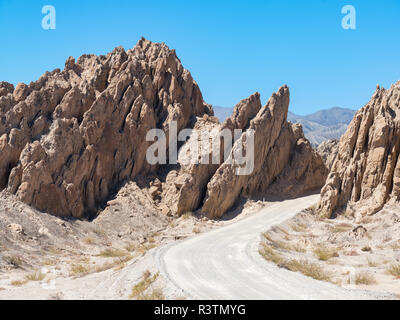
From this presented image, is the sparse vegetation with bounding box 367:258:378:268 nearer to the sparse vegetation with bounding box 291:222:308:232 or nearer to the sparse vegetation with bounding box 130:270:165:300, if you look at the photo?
the sparse vegetation with bounding box 130:270:165:300

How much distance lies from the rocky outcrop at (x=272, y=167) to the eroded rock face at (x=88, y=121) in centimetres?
795

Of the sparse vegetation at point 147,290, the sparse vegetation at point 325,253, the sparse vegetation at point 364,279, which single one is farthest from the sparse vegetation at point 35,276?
the sparse vegetation at point 364,279

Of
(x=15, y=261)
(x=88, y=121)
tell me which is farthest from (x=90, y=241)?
(x=88, y=121)

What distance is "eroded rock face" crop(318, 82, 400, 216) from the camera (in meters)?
34.2

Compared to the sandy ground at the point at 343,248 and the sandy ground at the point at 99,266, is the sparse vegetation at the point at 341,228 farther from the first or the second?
the sandy ground at the point at 99,266

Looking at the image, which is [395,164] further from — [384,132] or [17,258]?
[17,258]

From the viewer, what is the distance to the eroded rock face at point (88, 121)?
3534 cm

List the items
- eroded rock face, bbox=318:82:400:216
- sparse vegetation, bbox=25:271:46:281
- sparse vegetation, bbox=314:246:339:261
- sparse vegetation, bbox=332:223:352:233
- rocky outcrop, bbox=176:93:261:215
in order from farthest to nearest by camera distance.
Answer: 1. rocky outcrop, bbox=176:93:261:215
2. eroded rock face, bbox=318:82:400:216
3. sparse vegetation, bbox=332:223:352:233
4. sparse vegetation, bbox=314:246:339:261
5. sparse vegetation, bbox=25:271:46:281

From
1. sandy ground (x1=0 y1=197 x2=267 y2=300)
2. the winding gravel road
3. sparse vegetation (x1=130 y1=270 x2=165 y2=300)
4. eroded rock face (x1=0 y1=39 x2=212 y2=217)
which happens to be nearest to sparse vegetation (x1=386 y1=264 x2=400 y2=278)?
the winding gravel road

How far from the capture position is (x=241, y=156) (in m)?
42.2

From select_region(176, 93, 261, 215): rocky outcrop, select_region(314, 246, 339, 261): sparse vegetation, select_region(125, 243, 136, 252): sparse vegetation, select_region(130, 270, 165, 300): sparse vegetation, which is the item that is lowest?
select_region(125, 243, 136, 252): sparse vegetation

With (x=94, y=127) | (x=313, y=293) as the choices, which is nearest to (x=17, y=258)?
(x=94, y=127)

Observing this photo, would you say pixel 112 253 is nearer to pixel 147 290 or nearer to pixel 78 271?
pixel 78 271

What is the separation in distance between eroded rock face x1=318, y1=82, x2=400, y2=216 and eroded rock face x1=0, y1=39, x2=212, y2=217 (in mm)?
17852
